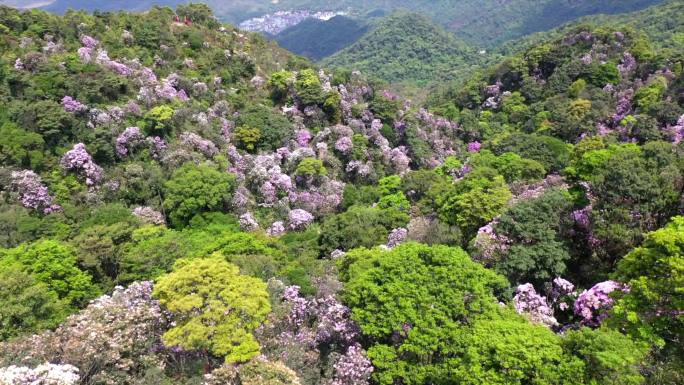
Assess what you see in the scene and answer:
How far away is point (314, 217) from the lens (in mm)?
41281

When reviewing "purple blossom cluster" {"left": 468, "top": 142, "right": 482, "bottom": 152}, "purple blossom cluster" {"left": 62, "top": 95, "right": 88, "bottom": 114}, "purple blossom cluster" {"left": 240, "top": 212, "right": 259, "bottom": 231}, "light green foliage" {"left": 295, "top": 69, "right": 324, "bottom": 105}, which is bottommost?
"purple blossom cluster" {"left": 468, "top": 142, "right": 482, "bottom": 152}

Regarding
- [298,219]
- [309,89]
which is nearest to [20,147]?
[298,219]

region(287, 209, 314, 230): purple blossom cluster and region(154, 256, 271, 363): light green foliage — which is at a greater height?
region(154, 256, 271, 363): light green foliage

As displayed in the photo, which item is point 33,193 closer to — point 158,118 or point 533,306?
point 158,118

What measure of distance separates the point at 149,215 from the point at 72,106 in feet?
45.8

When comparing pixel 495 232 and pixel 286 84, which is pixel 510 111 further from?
pixel 495 232

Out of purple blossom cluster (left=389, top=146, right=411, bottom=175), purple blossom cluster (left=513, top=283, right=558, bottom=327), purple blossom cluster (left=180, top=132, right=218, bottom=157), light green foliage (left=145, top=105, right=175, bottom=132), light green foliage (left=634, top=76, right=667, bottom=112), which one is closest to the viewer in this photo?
purple blossom cluster (left=513, top=283, right=558, bottom=327)

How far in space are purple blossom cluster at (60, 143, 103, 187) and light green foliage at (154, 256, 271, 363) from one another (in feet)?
70.5

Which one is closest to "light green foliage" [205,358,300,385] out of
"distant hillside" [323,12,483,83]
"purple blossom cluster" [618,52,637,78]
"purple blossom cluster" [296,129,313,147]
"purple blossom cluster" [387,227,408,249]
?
"purple blossom cluster" [387,227,408,249]

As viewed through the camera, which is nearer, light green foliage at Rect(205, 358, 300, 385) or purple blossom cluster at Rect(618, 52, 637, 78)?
light green foliage at Rect(205, 358, 300, 385)

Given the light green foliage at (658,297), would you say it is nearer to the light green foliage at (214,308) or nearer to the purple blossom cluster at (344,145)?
the light green foliage at (214,308)

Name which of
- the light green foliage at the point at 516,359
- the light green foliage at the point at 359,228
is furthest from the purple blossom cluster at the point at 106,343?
the light green foliage at the point at 359,228

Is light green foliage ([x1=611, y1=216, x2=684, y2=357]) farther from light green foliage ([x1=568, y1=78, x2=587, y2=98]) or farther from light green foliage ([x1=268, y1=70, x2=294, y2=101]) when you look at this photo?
light green foliage ([x1=568, y1=78, x2=587, y2=98])

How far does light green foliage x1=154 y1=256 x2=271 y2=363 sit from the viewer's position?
17.6 metres
